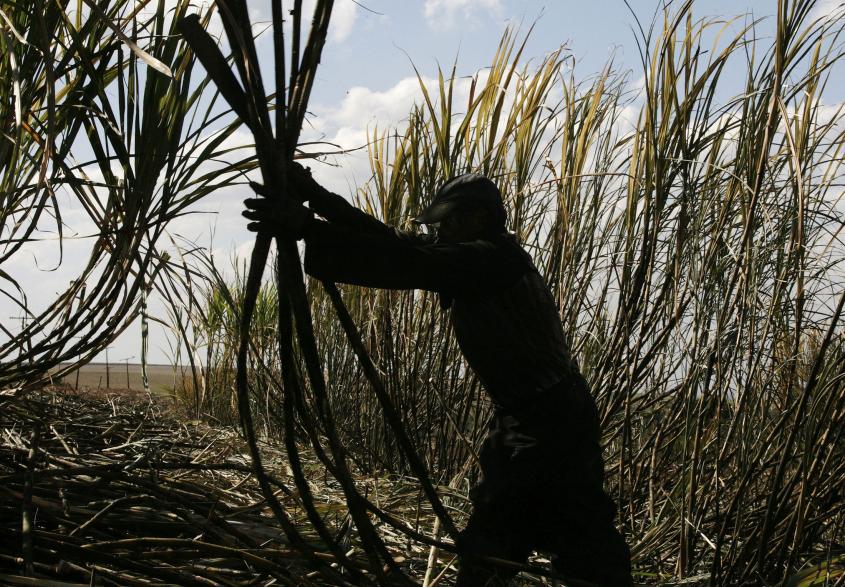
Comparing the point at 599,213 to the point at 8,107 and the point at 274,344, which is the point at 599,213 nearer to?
the point at 8,107

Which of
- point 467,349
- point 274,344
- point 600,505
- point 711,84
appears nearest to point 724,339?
point 600,505

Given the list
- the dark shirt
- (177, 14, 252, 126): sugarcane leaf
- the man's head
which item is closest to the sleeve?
the dark shirt

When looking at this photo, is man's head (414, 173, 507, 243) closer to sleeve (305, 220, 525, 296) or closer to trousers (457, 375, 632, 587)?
sleeve (305, 220, 525, 296)

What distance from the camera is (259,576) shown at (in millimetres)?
1459

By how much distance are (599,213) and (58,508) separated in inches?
67.5

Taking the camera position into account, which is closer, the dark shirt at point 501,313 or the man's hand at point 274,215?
the man's hand at point 274,215

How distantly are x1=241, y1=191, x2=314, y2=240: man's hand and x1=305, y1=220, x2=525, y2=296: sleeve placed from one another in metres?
0.13

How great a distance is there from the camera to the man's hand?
90 cm

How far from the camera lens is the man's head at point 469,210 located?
1708 mm

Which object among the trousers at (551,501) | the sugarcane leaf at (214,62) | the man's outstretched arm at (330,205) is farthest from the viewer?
the trousers at (551,501)

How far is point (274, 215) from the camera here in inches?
35.7

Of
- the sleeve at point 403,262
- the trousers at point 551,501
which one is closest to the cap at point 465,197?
the sleeve at point 403,262

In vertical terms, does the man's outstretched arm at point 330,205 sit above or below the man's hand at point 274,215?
above

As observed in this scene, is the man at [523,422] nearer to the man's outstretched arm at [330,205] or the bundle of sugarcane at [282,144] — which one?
the man's outstretched arm at [330,205]
